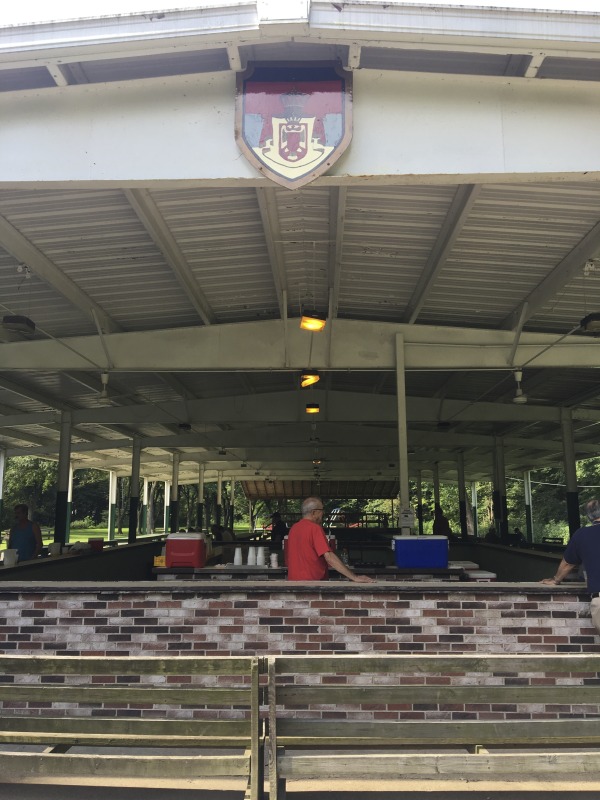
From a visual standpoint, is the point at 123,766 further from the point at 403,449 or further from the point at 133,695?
the point at 403,449

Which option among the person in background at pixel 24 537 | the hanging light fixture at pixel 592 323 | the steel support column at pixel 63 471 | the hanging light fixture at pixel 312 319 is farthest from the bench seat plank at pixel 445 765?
the steel support column at pixel 63 471

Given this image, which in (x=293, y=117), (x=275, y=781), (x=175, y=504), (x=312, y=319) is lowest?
(x=275, y=781)

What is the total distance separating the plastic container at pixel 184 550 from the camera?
844 centimetres

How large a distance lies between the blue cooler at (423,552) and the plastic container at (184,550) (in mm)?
2346

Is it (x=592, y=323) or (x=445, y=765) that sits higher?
(x=592, y=323)

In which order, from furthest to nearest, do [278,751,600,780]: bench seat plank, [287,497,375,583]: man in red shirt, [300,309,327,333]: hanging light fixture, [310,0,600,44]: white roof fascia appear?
[300,309,327,333]: hanging light fixture → [287,497,375,583]: man in red shirt → [310,0,600,44]: white roof fascia → [278,751,600,780]: bench seat plank

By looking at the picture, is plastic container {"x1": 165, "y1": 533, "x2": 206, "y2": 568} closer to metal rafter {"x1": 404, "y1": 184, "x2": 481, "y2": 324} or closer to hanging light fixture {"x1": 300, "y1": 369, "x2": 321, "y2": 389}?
hanging light fixture {"x1": 300, "y1": 369, "x2": 321, "y2": 389}

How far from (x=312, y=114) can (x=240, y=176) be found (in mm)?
672

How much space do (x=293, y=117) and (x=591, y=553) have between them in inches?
A: 150

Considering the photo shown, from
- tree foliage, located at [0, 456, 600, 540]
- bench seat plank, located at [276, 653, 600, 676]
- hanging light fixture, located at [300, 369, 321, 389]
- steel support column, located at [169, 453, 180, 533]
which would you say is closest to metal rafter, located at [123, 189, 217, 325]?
hanging light fixture, located at [300, 369, 321, 389]

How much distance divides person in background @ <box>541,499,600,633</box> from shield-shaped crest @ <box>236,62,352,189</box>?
10.5 feet

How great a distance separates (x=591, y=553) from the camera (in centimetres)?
523

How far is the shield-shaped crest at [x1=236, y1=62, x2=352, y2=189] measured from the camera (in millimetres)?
5062

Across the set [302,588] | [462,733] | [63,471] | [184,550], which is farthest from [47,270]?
[63,471]
